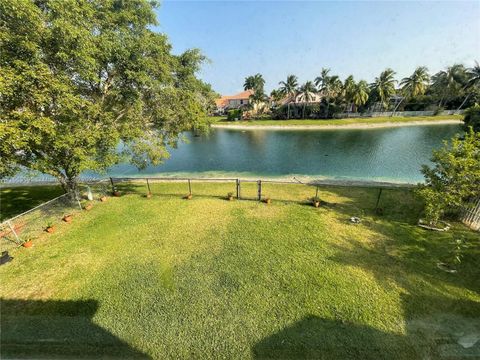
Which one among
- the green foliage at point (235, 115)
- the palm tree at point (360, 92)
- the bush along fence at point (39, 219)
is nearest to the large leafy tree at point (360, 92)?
the palm tree at point (360, 92)

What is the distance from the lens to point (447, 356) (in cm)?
489

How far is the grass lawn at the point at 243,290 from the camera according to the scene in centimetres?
523

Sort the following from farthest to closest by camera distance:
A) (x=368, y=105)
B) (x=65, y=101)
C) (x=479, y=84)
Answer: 1. (x=368, y=105)
2. (x=479, y=84)
3. (x=65, y=101)

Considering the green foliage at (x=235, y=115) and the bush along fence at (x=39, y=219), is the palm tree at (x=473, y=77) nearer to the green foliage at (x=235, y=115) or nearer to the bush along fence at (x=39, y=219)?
the green foliage at (x=235, y=115)

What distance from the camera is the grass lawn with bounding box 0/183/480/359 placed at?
5234 millimetres

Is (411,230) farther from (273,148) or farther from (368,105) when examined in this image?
(368,105)

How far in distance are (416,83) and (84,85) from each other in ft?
256

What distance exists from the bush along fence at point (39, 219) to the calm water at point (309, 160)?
39.6 ft

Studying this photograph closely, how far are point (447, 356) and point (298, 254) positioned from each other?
4369 millimetres

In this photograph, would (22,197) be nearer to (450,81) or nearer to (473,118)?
(473,118)

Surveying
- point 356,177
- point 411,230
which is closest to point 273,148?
point 356,177

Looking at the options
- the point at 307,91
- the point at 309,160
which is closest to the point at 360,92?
the point at 307,91

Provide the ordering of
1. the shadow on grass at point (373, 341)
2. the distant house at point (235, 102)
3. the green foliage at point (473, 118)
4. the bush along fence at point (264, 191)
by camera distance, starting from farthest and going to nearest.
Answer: the distant house at point (235, 102), the green foliage at point (473, 118), the bush along fence at point (264, 191), the shadow on grass at point (373, 341)

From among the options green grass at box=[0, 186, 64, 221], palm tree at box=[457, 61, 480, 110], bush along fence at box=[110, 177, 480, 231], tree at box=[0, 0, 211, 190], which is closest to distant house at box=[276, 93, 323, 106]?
palm tree at box=[457, 61, 480, 110]
